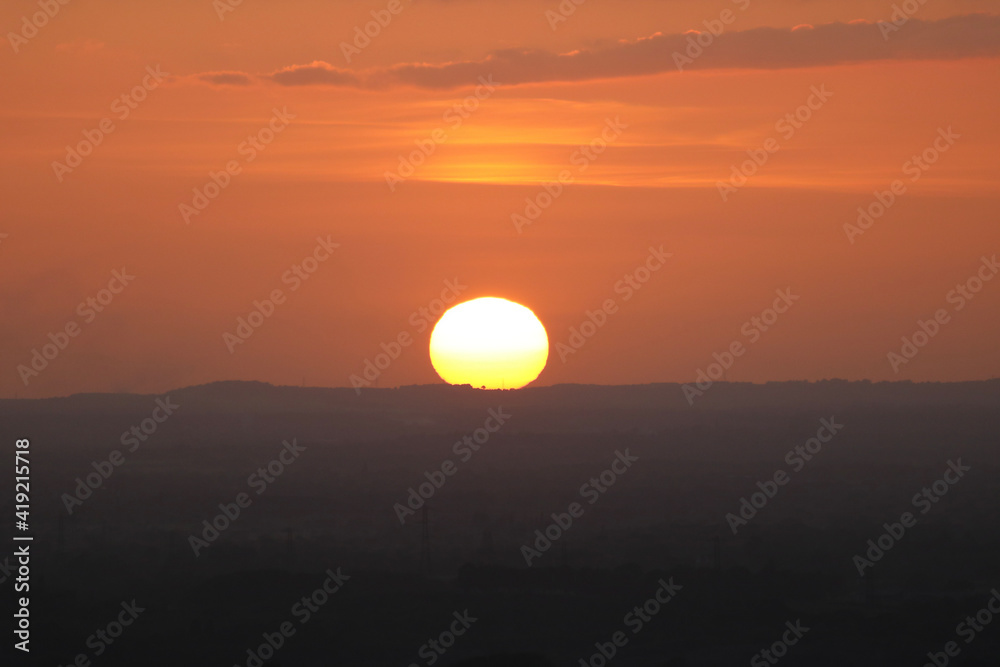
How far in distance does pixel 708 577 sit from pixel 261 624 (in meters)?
19.8

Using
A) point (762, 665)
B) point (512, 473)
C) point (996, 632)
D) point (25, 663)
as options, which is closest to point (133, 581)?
point (25, 663)

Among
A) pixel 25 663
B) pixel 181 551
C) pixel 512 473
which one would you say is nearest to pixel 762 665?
pixel 25 663

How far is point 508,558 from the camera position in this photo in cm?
6481

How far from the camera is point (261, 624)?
4784cm

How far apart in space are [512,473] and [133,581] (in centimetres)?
6726

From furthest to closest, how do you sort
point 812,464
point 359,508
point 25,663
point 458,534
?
point 812,464 → point 359,508 → point 458,534 → point 25,663


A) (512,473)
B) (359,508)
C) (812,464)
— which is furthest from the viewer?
(812,464)

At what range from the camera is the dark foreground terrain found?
149ft

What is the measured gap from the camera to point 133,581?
5741 cm

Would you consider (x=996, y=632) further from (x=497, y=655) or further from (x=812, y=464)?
(x=812, y=464)

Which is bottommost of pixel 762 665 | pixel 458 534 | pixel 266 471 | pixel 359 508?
pixel 762 665

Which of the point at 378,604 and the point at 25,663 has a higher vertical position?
the point at 378,604

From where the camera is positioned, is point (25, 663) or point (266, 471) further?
point (266, 471)

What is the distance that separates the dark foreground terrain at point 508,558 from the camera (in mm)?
45375
